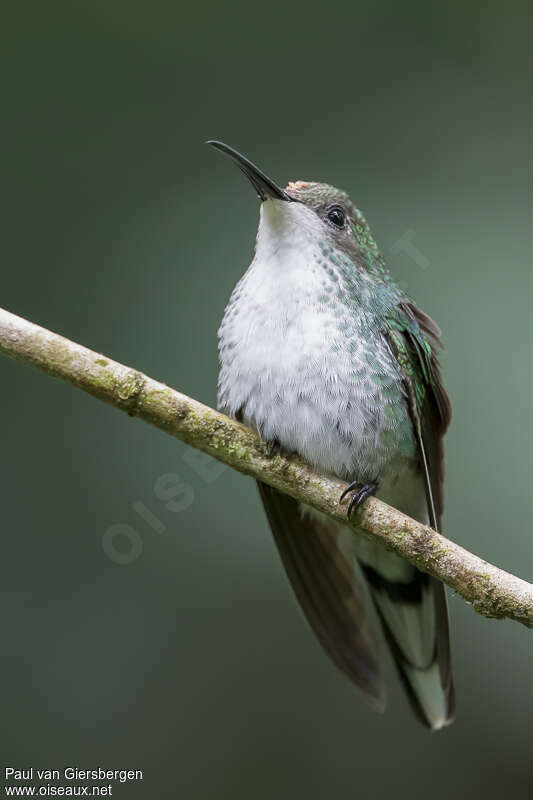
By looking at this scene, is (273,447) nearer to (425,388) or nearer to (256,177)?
(425,388)

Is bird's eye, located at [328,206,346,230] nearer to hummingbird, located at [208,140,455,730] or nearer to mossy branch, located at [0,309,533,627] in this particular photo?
hummingbird, located at [208,140,455,730]

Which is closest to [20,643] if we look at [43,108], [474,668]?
[474,668]

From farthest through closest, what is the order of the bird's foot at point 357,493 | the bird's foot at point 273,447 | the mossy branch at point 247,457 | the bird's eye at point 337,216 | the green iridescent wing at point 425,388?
the bird's eye at point 337,216, the green iridescent wing at point 425,388, the bird's foot at point 273,447, the bird's foot at point 357,493, the mossy branch at point 247,457

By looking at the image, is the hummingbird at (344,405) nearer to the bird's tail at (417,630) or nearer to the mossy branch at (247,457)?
the bird's tail at (417,630)

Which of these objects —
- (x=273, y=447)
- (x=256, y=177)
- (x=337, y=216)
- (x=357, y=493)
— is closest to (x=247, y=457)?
(x=273, y=447)

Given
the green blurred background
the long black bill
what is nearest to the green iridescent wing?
the green blurred background

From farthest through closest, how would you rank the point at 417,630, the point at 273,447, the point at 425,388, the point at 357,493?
the point at 417,630
the point at 425,388
the point at 273,447
the point at 357,493

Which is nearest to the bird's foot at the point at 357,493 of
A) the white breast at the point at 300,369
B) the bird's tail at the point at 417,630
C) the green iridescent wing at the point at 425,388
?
the white breast at the point at 300,369

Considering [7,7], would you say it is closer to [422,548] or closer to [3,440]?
[3,440]
